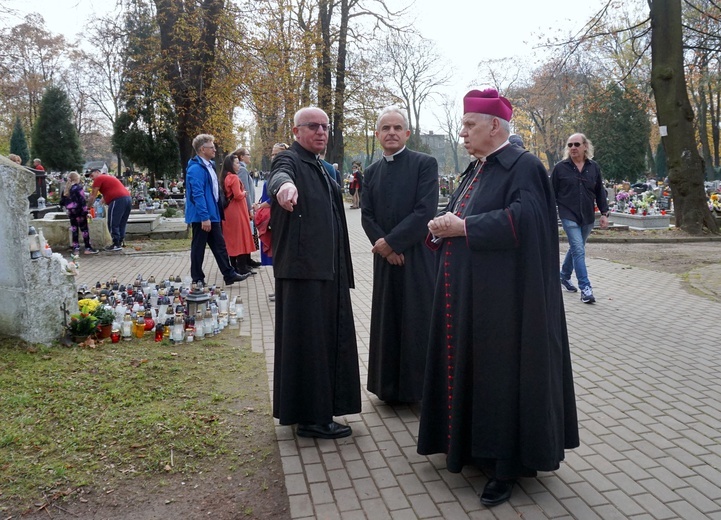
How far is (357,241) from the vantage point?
51.3 ft

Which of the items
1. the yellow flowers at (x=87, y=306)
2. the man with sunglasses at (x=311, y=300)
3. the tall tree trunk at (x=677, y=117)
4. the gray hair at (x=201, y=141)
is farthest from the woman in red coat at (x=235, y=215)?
the tall tree trunk at (x=677, y=117)

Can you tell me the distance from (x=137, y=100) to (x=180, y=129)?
669 centimetres

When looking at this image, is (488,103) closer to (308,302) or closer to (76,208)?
(308,302)

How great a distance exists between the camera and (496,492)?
320cm

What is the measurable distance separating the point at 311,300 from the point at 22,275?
3043mm

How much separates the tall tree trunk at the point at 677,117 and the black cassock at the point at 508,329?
14691 mm

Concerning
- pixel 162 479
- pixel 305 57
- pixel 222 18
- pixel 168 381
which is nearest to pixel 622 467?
pixel 162 479

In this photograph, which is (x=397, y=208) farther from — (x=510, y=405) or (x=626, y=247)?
(x=626, y=247)

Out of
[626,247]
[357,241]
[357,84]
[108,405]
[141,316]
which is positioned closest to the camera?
[108,405]

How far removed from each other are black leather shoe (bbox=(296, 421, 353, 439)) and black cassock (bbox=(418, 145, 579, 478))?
3.10 feet

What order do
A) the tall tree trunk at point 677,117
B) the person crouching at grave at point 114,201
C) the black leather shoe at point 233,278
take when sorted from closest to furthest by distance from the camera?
1. the black leather shoe at point 233,278
2. the person crouching at grave at point 114,201
3. the tall tree trunk at point 677,117

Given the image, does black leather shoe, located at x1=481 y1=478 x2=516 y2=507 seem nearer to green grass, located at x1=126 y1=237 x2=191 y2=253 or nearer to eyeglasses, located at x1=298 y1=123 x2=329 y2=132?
eyeglasses, located at x1=298 y1=123 x2=329 y2=132

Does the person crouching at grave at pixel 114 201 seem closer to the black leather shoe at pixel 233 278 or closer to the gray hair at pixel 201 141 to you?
the black leather shoe at pixel 233 278

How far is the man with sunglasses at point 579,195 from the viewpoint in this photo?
8.03m
